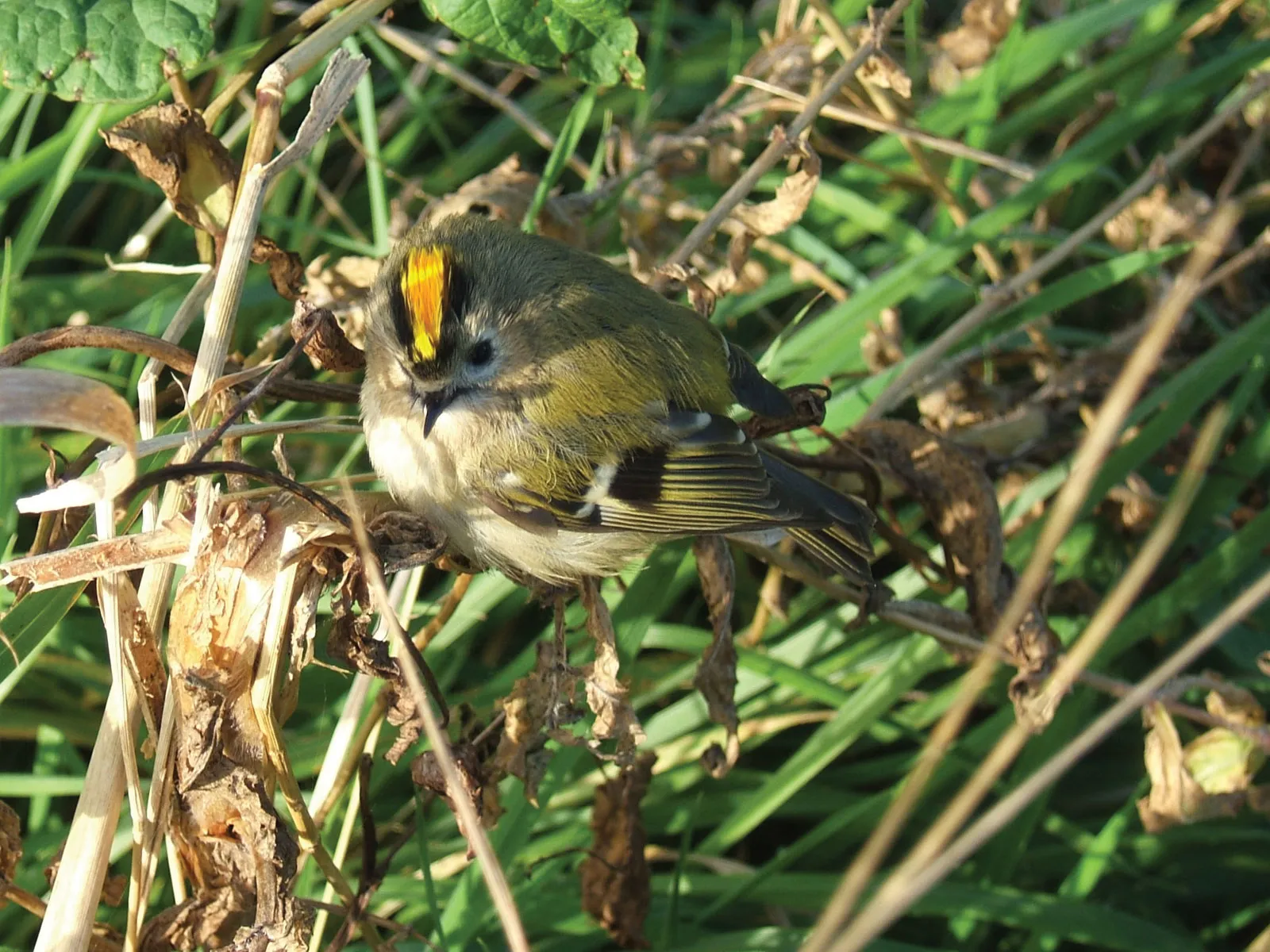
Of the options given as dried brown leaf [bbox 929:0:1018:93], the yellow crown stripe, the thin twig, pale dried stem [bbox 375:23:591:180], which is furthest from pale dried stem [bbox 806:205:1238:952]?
dried brown leaf [bbox 929:0:1018:93]

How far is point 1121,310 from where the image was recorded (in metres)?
2.94

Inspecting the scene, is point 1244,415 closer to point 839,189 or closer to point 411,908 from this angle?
point 839,189

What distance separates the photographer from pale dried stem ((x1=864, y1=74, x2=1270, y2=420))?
2324 millimetres

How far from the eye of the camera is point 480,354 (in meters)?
A: 1.93

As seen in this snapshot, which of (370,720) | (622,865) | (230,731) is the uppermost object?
(230,731)

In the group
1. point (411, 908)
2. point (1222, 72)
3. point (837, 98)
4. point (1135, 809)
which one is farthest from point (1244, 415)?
point (411, 908)

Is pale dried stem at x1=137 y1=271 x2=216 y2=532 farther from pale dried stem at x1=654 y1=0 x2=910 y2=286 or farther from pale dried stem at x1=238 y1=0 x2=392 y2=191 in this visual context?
pale dried stem at x1=654 y1=0 x2=910 y2=286

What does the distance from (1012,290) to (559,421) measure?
0.99 metres

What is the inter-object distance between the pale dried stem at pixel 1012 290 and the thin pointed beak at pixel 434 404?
2.67ft

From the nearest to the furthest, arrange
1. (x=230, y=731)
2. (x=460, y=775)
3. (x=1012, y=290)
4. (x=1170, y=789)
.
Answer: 1. (x=230, y=731)
2. (x=460, y=775)
3. (x=1170, y=789)
4. (x=1012, y=290)

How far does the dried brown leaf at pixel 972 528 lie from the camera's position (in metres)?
2.05

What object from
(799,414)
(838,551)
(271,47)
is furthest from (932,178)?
(271,47)

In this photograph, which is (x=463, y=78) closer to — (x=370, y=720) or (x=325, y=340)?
(x=325, y=340)

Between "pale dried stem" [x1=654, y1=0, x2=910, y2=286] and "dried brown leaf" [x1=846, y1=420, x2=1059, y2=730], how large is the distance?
0.45 m
